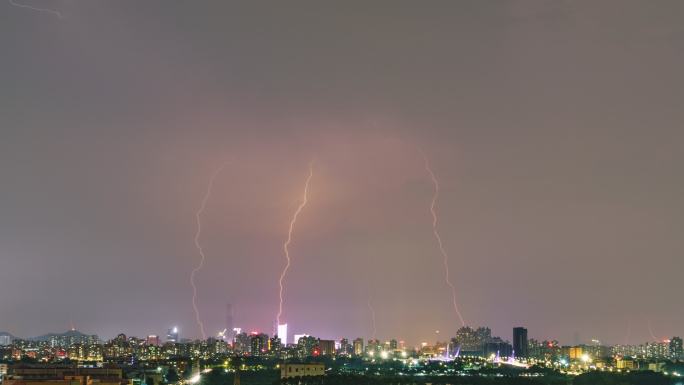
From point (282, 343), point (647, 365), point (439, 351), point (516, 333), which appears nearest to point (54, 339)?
point (282, 343)

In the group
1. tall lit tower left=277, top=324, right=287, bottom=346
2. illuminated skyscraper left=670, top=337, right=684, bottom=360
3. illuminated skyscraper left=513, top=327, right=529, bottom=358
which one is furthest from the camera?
illuminated skyscraper left=670, top=337, right=684, bottom=360

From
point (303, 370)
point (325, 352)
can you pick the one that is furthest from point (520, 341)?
point (303, 370)

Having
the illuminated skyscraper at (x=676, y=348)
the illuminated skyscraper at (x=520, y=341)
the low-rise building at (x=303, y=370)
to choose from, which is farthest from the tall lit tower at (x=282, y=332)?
the low-rise building at (x=303, y=370)

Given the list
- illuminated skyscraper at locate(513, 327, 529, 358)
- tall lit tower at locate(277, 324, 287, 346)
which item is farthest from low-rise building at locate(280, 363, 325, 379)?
tall lit tower at locate(277, 324, 287, 346)

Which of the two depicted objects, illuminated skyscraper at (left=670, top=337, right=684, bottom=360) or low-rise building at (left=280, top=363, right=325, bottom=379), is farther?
illuminated skyscraper at (left=670, top=337, right=684, bottom=360)

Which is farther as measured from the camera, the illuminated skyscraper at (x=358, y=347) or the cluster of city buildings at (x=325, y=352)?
the illuminated skyscraper at (x=358, y=347)

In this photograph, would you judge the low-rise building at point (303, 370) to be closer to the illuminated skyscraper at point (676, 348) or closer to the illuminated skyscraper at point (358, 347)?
the illuminated skyscraper at point (358, 347)

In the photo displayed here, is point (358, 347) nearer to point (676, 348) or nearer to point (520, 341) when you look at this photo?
point (520, 341)

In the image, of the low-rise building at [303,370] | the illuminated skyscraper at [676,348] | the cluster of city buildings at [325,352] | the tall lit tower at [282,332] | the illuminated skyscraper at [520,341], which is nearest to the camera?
the low-rise building at [303,370]

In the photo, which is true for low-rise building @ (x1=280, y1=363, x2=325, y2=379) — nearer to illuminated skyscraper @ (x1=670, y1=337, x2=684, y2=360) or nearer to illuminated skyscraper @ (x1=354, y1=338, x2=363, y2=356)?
illuminated skyscraper @ (x1=354, y1=338, x2=363, y2=356)
